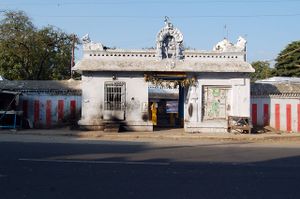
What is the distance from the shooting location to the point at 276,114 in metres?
27.2

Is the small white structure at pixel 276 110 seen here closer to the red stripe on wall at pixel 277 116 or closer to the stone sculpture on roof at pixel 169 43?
the red stripe on wall at pixel 277 116

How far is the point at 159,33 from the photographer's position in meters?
25.4

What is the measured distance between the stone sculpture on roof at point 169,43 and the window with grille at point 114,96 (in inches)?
105

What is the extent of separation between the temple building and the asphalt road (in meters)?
9.72

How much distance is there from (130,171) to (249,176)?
2620 millimetres

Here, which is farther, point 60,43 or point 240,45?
point 60,43

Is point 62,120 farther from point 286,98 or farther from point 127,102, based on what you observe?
point 286,98

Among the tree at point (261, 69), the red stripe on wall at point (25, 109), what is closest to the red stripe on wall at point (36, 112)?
the red stripe on wall at point (25, 109)

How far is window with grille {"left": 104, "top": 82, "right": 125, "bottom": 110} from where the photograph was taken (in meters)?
Answer: 25.2

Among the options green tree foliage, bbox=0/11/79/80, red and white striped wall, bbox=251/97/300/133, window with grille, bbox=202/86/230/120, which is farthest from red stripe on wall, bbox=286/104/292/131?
green tree foliage, bbox=0/11/79/80

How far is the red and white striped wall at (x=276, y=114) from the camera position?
2717 cm

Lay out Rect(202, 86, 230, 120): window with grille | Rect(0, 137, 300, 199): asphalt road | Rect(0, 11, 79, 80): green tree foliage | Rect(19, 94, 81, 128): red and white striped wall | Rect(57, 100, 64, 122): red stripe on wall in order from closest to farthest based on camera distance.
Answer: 1. Rect(0, 137, 300, 199): asphalt road
2. Rect(202, 86, 230, 120): window with grille
3. Rect(19, 94, 81, 128): red and white striped wall
4. Rect(57, 100, 64, 122): red stripe on wall
5. Rect(0, 11, 79, 80): green tree foliage

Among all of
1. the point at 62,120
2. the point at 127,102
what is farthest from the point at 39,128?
the point at 127,102

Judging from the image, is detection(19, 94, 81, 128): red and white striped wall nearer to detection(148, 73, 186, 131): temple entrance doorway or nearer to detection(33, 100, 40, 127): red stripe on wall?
detection(33, 100, 40, 127): red stripe on wall
